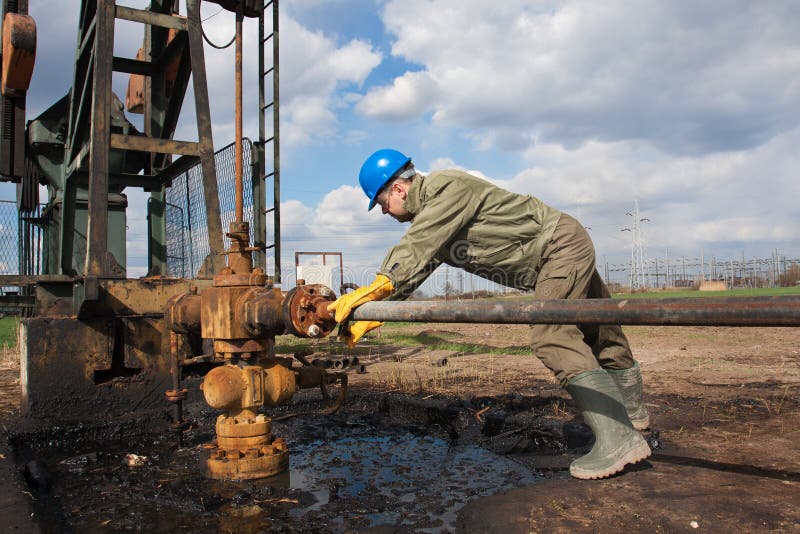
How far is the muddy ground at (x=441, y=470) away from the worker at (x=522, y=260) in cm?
21

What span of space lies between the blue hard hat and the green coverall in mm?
134

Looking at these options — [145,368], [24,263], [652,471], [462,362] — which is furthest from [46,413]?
[24,263]

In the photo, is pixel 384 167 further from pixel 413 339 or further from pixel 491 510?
pixel 413 339

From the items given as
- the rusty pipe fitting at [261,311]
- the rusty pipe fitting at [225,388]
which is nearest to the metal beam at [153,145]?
the rusty pipe fitting at [261,311]

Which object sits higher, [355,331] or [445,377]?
[355,331]

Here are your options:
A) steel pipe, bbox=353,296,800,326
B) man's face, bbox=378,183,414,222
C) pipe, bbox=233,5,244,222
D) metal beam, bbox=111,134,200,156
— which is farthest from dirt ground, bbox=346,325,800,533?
metal beam, bbox=111,134,200,156

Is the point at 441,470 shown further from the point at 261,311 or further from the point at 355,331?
the point at 261,311

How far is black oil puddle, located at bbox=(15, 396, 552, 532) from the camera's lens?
2.36 m

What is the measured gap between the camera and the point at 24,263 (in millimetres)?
8102

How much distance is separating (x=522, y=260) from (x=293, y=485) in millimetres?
1611

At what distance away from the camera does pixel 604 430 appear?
9.02 ft

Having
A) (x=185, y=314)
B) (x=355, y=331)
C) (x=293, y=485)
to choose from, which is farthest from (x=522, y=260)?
(x=185, y=314)

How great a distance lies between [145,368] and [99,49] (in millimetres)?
2310

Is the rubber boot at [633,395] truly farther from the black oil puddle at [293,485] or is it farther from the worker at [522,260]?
the black oil puddle at [293,485]
